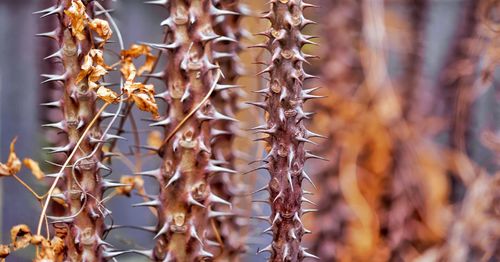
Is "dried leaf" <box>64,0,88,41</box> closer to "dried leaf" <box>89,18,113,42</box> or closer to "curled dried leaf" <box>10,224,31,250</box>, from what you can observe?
"dried leaf" <box>89,18,113,42</box>

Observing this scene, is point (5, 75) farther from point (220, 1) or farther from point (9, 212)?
point (220, 1)

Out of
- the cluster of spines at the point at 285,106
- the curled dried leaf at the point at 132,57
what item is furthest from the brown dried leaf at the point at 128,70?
the cluster of spines at the point at 285,106

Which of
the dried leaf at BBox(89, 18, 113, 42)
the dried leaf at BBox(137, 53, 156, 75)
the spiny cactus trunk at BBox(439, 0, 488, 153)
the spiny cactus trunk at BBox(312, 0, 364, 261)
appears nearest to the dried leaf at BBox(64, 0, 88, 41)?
the dried leaf at BBox(89, 18, 113, 42)

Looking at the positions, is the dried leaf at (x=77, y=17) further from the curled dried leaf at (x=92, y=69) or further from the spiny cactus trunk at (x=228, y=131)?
the spiny cactus trunk at (x=228, y=131)

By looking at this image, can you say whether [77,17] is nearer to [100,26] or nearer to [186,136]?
[100,26]

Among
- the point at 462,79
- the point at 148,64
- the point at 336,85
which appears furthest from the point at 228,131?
the point at 462,79

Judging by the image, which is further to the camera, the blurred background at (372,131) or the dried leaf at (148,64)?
the blurred background at (372,131)

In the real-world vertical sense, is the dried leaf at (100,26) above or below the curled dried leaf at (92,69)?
above
